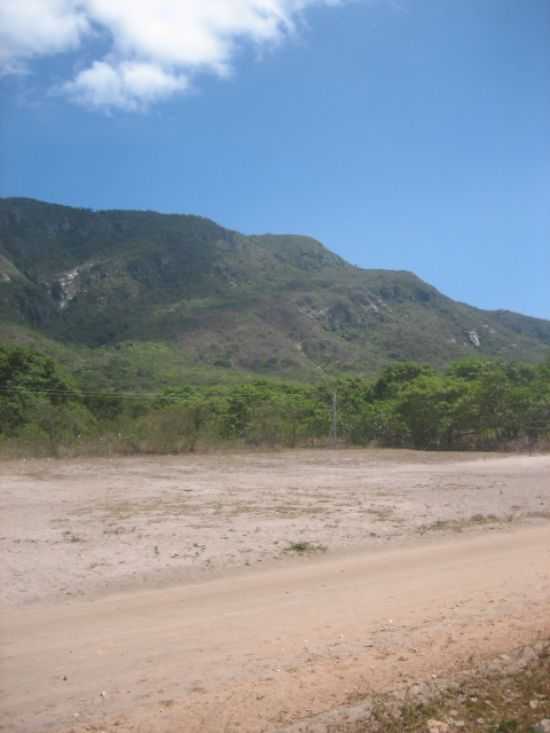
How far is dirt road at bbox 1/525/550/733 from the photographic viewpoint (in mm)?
4781

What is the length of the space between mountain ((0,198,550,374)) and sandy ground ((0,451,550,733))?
258 ft

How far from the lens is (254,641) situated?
19.6ft

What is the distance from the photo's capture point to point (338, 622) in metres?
6.51

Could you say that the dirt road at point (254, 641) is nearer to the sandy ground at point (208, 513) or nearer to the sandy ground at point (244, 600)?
the sandy ground at point (244, 600)

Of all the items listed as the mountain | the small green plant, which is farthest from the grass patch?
the mountain

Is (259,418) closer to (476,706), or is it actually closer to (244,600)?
(244,600)

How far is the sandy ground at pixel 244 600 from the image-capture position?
496 centimetres

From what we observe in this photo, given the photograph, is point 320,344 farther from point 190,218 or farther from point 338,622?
point 338,622

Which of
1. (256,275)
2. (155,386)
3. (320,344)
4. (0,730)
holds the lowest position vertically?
(0,730)

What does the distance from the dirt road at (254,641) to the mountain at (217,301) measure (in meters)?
83.0

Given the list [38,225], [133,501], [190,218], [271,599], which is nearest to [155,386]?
[133,501]

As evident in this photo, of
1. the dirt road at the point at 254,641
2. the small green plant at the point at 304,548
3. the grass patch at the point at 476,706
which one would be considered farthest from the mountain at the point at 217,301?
the grass patch at the point at 476,706

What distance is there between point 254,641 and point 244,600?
1.32 m

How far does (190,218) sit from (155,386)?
97.7 m
